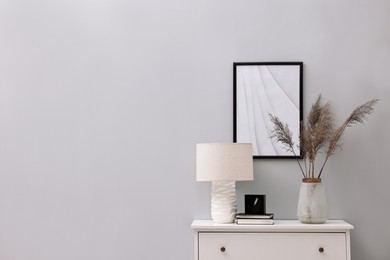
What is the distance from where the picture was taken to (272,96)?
9.52ft

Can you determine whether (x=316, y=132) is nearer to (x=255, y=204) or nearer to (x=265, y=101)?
(x=265, y=101)

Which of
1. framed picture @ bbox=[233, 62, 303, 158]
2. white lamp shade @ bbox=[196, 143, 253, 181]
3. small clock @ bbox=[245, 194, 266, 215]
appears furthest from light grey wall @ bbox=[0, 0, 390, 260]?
white lamp shade @ bbox=[196, 143, 253, 181]

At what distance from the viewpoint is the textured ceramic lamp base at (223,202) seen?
2676 millimetres

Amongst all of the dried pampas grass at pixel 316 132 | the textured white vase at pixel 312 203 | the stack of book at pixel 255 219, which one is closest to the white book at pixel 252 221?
the stack of book at pixel 255 219

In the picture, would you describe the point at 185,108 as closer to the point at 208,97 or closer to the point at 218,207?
the point at 208,97

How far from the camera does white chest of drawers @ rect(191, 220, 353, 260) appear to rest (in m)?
2.57

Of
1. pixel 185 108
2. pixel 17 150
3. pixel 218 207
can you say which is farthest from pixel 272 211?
pixel 17 150

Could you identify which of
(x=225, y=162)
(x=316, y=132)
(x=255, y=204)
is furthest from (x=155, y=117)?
(x=316, y=132)

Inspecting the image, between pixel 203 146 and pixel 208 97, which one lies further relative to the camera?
pixel 208 97

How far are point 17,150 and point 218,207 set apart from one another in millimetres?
1157

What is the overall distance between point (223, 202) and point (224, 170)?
0.56 feet

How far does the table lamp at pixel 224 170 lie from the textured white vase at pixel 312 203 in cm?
28

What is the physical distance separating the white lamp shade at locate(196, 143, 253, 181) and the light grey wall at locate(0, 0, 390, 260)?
10.4 inches

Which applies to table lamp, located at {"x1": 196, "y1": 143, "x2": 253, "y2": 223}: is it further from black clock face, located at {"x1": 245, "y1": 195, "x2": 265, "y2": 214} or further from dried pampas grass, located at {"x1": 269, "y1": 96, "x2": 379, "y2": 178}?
dried pampas grass, located at {"x1": 269, "y1": 96, "x2": 379, "y2": 178}
